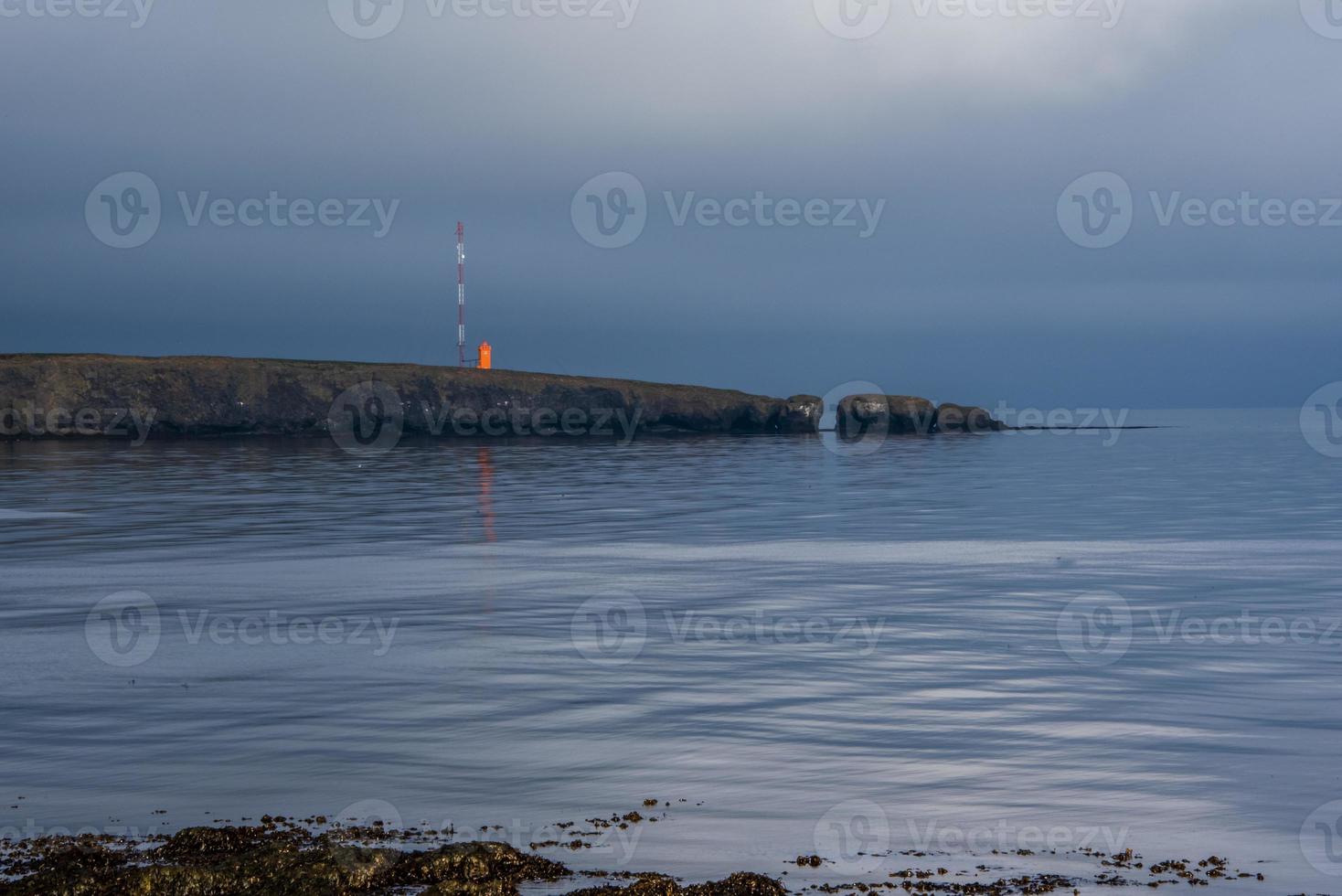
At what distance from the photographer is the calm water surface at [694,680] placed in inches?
321

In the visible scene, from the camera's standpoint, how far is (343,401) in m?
109

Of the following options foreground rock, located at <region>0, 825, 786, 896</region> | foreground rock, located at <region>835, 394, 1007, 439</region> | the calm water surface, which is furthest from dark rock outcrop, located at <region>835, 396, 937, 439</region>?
foreground rock, located at <region>0, 825, 786, 896</region>

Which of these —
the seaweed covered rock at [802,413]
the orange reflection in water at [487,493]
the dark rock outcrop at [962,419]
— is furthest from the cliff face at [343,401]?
the orange reflection in water at [487,493]

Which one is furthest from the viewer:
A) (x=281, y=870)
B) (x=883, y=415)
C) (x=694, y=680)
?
(x=883, y=415)

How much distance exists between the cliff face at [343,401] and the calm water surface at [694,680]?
75.2m

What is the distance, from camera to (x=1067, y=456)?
74.0 meters

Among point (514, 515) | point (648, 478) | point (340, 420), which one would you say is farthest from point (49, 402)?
point (514, 515)

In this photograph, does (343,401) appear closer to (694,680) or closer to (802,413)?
(802,413)

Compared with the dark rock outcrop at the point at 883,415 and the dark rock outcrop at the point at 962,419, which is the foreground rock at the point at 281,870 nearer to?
the dark rock outcrop at the point at 883,415

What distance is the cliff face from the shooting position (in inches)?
3875

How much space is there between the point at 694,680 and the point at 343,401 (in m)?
100

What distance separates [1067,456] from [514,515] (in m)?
49.4

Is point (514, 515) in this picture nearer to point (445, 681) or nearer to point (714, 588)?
point (714, 588)

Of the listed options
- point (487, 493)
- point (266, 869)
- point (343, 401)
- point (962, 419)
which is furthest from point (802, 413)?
point (266, 869)
